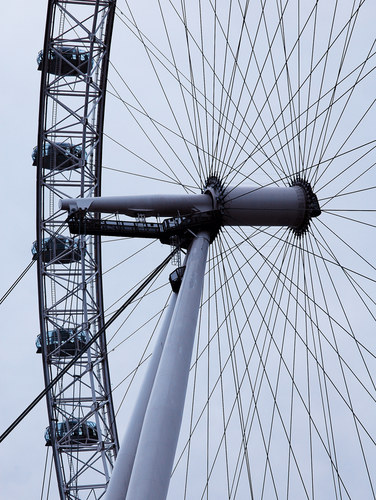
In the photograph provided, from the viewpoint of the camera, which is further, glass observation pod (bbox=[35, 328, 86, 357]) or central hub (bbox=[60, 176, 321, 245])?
glass observation pod (bbox=[35, 328, 86, 357])

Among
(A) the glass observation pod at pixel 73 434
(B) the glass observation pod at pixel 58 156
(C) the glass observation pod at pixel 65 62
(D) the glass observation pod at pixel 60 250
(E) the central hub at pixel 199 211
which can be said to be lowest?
(E) the central hub at pixel 199 211

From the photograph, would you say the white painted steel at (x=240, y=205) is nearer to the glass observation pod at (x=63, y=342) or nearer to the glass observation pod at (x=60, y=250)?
the glass observation pod at (x=60, y=250)

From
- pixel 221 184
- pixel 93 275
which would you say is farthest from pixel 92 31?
pixel 221 184

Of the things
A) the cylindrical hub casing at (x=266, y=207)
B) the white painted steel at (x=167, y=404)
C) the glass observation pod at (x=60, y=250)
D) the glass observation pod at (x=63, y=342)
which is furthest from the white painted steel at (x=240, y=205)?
the glass observation pod at (x=63, y=342)

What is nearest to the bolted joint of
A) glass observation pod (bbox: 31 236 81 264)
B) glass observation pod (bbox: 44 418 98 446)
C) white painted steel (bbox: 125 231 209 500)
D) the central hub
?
the central hub

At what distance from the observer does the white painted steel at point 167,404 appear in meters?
11.6

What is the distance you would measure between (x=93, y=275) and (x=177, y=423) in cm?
1232

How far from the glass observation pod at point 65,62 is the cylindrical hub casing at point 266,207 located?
29.2ft

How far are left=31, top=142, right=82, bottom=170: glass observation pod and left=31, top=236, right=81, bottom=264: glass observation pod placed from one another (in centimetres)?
170

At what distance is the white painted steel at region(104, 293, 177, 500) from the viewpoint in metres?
13.4

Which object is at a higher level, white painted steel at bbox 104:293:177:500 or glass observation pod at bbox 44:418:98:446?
glass observation pod at bbox 44:418:98:446

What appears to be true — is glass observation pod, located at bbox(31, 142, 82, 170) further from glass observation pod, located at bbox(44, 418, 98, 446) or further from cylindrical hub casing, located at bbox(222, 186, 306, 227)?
cylindrical hub casing, located at bbox(222, 186, 306, 227)

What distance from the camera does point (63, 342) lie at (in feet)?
79.7

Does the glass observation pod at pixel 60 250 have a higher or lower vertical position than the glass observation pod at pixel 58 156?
lower
